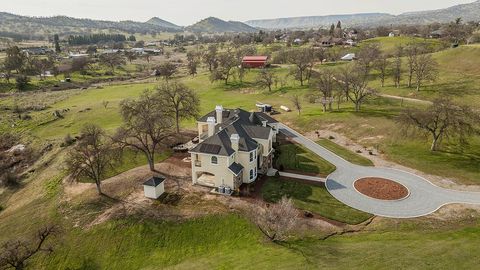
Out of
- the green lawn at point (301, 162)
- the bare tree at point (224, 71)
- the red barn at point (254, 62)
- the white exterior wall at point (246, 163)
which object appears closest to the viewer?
the white exterior wall at point (246, 163)

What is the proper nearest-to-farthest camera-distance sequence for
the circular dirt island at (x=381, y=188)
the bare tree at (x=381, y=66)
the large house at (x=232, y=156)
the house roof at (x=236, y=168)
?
1. the circular dirt island at (x=381, y=188)
2. the house roof at (x=236, y=168)
3. the large house at (x=232, y=156)
4. the bare tree at (x=381, y=66)

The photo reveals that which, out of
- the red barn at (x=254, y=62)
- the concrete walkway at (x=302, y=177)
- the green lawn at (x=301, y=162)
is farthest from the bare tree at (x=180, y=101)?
the red barn at (x=254, y=62)

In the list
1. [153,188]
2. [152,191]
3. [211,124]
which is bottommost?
[152,191]

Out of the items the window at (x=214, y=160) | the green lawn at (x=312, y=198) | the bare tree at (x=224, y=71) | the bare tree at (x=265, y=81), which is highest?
the bare tree at (x=224, y=71)

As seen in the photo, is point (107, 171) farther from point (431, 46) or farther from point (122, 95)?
point (431, 46)

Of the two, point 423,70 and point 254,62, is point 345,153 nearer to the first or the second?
point 423,70

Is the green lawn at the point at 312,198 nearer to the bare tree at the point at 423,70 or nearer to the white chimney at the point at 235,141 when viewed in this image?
the white chimney at the point at 235,141

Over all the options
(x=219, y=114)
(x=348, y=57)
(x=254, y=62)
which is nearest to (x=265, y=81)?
(x=254, y=62)
